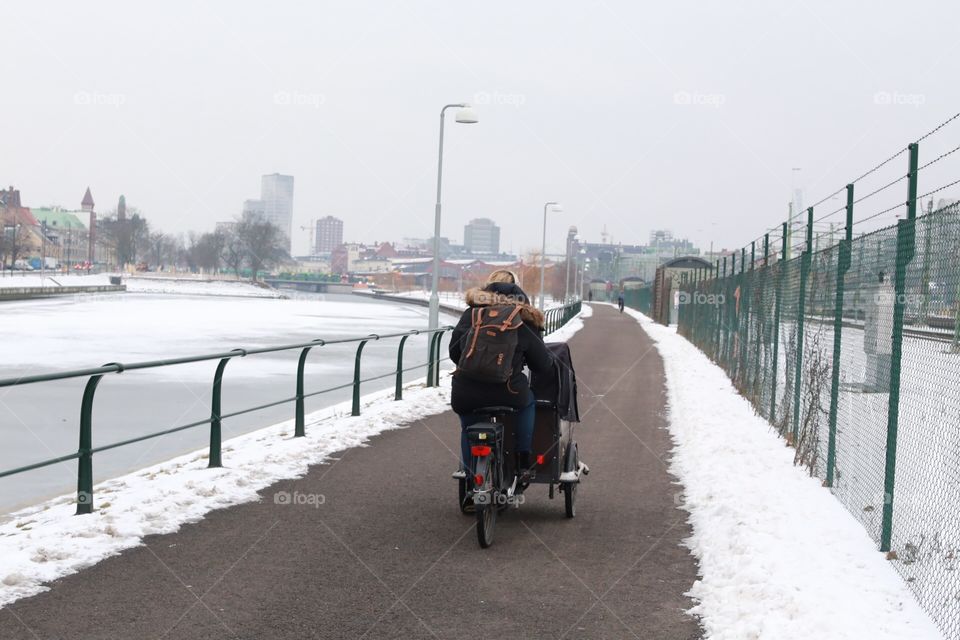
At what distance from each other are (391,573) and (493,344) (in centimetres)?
157

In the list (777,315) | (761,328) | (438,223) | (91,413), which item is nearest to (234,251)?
(438,223)

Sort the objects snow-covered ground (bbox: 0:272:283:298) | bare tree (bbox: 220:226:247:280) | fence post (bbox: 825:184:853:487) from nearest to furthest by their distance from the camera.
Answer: fence post (bbox: 825:184:853:487)
snow-covered ground (bbox: 0:272:283:298)
bare tree (bbox: 220:226:247:280)

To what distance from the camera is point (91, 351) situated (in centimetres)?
3012

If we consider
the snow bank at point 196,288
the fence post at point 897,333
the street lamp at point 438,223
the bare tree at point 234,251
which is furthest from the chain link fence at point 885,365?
the bare tree at point 234,251

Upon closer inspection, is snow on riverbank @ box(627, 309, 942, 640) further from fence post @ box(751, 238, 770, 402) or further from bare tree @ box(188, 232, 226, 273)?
bare tree @ box(188, 232, 226, 273)

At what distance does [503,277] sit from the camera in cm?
704

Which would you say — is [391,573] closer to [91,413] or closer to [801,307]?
[91,413]

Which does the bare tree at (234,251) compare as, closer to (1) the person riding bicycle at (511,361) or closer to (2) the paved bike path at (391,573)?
(2) the paved bike path at (391,573)

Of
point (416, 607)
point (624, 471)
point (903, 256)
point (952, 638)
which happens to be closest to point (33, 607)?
point (416, 607)

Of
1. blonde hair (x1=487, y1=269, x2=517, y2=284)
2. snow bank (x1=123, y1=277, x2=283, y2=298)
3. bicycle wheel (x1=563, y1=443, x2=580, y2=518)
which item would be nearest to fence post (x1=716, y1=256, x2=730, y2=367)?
bicycle wheel (x1=563, y1=443, x2=580, y2=518)

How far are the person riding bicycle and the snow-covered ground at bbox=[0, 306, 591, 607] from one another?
86.7 inches

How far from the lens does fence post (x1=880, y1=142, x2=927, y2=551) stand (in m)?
6.39

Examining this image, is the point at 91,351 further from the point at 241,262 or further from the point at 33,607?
the point at 241,262

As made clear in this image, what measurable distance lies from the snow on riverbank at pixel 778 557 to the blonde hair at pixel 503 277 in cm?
218
